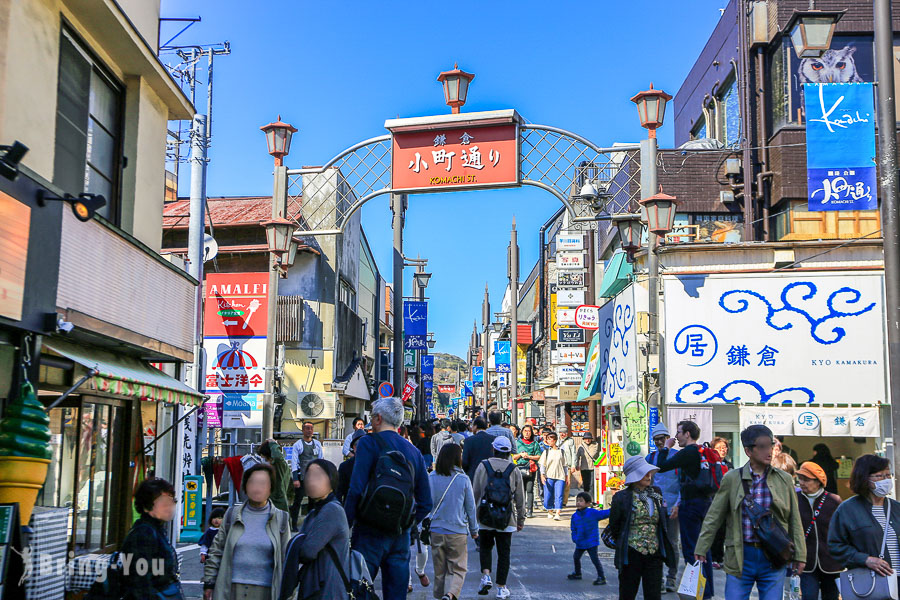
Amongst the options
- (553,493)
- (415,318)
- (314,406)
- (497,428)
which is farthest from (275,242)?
(415,318)

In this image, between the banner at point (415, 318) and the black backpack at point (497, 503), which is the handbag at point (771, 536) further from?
the banner at point (415, 318)

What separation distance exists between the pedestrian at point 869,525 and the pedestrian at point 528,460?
468 inches

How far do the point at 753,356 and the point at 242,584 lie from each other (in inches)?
633

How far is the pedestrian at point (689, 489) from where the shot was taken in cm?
958

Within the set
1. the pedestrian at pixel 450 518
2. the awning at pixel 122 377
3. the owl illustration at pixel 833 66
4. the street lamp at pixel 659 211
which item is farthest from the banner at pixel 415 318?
the pedestrian at pixel 450 518

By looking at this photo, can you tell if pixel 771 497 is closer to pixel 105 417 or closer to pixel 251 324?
pixel 105 417

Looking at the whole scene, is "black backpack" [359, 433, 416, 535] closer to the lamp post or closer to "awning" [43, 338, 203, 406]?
"awning" [43, 338, 203, 406]

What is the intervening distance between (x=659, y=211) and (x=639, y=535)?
8.68 metres

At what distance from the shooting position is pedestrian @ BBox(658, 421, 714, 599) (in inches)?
377

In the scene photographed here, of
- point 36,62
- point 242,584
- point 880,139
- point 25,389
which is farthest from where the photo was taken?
point 880,139

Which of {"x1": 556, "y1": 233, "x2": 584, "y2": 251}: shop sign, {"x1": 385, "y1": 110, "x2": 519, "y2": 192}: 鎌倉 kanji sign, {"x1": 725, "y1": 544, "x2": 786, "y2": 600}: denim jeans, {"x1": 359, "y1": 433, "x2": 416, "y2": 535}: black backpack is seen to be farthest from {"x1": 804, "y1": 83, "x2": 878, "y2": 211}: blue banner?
{"x1": 556, "y1": 233, "x2": 584, "y2": 251}: shop sign

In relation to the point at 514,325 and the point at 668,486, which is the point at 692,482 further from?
the point at 514,325

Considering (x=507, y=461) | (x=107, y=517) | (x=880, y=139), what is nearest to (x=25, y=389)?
(x=107, y=517)

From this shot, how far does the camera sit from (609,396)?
971 inches
